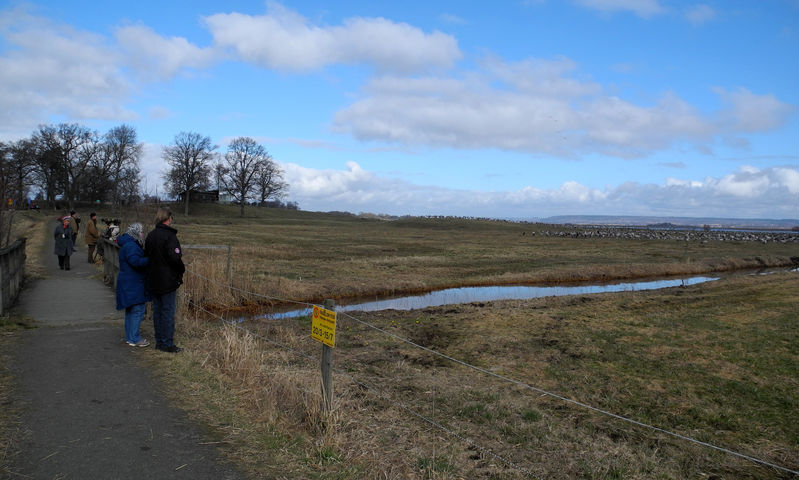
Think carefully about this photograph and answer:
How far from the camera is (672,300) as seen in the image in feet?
59.5

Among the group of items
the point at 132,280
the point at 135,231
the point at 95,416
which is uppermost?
the point at 135,231

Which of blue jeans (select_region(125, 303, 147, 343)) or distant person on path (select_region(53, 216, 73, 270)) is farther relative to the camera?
distant person on path (select_region(53, 216, 73, 270))

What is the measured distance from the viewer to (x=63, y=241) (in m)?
17.2

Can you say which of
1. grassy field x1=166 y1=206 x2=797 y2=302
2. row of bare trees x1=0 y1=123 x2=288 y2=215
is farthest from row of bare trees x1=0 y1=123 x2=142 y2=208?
grassy field x1=166 y1=206 x2=797 y2=302

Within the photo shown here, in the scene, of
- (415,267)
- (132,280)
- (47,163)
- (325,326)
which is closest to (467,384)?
(325,326)

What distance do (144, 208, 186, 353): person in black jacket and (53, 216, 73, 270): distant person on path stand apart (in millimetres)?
11273

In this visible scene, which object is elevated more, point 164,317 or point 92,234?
point 92,234

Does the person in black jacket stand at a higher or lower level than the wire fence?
higher

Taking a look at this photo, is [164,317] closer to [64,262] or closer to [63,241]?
[63,241]

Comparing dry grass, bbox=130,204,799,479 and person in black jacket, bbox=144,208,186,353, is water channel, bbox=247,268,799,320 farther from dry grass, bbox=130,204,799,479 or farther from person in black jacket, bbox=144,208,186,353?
person in black jacket, bbox=144,208,186,353

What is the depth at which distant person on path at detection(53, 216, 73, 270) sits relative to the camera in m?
16.9

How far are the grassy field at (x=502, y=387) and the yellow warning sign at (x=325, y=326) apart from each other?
64 centimetres

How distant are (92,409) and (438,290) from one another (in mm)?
16908

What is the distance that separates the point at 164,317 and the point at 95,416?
2572 mm
